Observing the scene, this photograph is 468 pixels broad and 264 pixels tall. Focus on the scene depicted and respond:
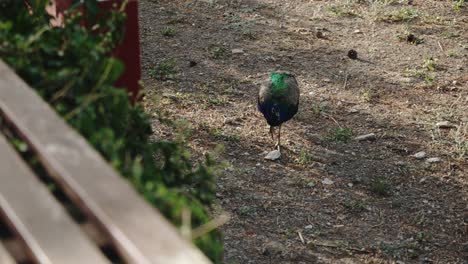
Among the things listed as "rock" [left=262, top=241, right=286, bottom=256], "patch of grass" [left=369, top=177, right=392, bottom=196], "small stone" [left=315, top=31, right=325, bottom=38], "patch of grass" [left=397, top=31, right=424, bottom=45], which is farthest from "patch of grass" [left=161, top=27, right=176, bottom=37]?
"rock" [left=262, top=241, right=286, bottom=256]

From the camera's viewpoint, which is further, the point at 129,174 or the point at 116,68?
the point at 116,68

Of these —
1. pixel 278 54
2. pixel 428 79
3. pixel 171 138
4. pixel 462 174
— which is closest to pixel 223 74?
pixel 278 54

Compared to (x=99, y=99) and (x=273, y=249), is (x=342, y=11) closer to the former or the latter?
(x=273, y=249)

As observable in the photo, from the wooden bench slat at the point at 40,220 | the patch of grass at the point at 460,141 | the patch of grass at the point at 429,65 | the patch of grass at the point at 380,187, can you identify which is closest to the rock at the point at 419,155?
the patch of grass at the point at 460,141

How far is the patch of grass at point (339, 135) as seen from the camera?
475 cm

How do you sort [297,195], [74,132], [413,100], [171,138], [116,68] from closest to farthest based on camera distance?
[74,132] → [116,68] → [297,195] → [171,138] → [413,100]

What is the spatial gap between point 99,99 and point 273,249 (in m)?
1.96

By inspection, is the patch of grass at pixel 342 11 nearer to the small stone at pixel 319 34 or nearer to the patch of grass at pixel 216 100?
the small stone at pixel 319 34

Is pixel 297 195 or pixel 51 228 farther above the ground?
pixel 51 228

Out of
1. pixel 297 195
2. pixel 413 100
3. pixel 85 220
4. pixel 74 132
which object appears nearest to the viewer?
pixel 85 220

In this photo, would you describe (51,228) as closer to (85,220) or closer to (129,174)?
(85,220)

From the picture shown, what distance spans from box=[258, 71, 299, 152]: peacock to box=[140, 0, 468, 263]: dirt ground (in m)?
0.23

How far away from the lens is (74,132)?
167cm

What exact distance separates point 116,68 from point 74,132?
0.31 m
